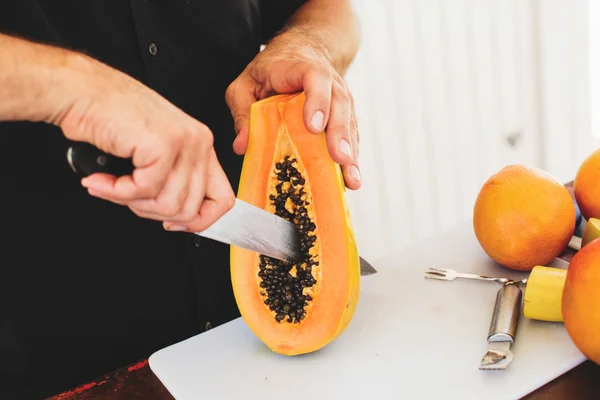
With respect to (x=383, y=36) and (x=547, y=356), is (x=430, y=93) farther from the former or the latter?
(x=547, y=356)

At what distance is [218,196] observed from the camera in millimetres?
659

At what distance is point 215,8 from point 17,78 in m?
0.58

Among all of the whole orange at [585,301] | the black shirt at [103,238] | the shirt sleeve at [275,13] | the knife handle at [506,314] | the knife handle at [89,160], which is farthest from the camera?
the shirt sleeve at [275,13]

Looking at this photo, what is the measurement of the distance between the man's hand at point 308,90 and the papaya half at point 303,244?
26 millimetres

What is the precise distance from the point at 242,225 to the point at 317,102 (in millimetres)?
201

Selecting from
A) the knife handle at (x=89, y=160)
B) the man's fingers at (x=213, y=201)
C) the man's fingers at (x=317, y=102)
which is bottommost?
the man's fingers at (x=213, y=201)

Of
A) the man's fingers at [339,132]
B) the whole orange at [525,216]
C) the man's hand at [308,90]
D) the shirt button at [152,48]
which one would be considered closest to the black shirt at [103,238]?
the shirt button at [152,48]

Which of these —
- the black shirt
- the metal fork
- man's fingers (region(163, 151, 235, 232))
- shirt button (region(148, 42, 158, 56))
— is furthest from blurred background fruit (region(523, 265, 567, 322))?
shirt button (region(148, 42, 158, 56))

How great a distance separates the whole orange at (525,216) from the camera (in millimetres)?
899

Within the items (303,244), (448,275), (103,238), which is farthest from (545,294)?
(103,238)

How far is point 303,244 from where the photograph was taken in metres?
0.88

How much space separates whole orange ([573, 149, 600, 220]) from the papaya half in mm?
397

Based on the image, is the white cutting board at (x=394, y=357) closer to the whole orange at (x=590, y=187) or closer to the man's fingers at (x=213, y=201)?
the whole orange at (x=590, y=187)

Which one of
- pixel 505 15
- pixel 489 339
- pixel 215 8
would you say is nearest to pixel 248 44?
pixel 215 8
